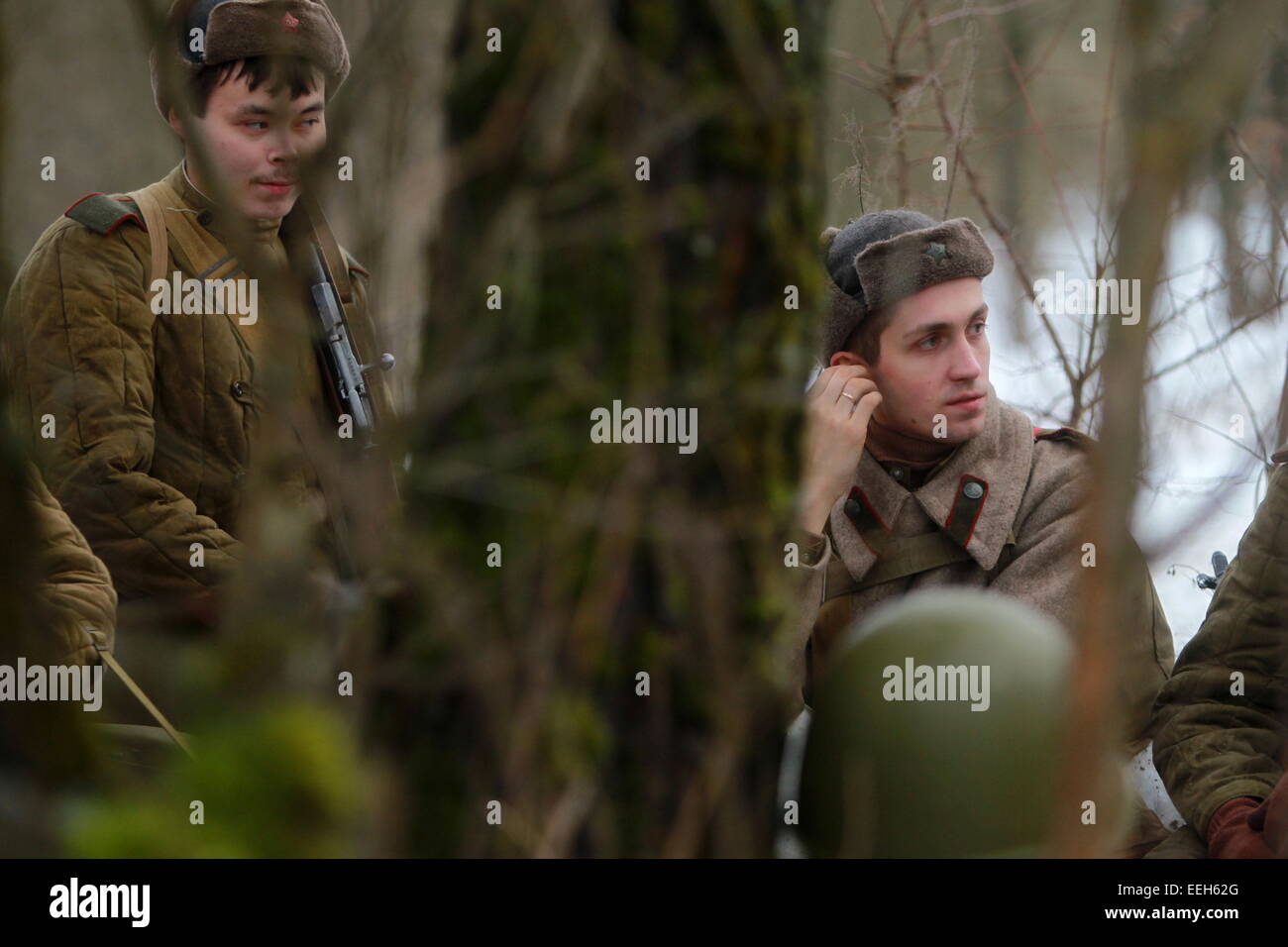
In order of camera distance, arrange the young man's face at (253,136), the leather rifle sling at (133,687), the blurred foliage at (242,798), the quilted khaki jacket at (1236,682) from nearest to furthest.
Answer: the blurred foliage at (242,798), the leather rifle sling at (133,687), the young man's face at (253,136), the quilted khaki jacket at (1236,682)

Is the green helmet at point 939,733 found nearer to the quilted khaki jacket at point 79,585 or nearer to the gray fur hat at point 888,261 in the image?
the gray fur hat at point 888,261

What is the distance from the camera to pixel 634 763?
2.10 meters

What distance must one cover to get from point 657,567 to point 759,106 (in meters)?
0.82

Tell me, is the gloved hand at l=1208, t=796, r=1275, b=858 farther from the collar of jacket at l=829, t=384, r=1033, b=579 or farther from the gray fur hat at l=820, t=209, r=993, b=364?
the gray fur hat at l=820, t=209, r=993, b=364

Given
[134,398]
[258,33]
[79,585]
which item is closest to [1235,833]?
[79,585]

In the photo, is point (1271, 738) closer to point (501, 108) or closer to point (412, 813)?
point (412, 813)

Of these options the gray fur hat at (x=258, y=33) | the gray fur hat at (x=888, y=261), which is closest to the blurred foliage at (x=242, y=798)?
the gray fur hat at (x=258, y=33)

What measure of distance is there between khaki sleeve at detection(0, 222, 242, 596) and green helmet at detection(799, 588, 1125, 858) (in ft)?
3.25

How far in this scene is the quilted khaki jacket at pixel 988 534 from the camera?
206cm

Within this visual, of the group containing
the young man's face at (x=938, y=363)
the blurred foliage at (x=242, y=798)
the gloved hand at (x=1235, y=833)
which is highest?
the young man's face at (x=938, y=363)

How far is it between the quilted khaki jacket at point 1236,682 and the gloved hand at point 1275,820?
0.34ft

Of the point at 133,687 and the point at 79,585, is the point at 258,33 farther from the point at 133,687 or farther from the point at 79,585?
the point at 133,687

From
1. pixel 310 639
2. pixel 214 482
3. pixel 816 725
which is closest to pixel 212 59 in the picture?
pixel 214 482

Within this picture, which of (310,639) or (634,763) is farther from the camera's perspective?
(634,763)
